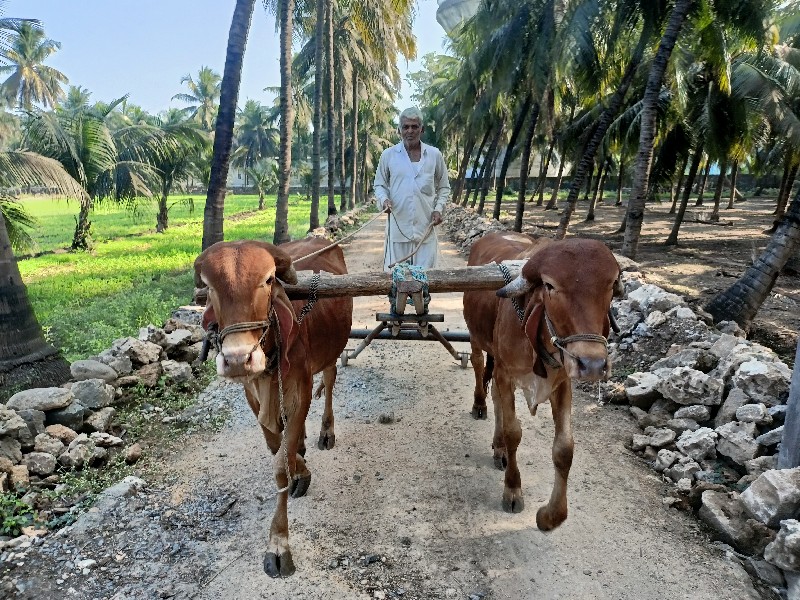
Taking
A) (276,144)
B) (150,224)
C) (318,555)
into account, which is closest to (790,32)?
(318,555)

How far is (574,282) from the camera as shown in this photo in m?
2.62

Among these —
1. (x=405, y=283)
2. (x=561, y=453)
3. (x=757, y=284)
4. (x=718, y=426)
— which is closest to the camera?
(x=561, y=453)

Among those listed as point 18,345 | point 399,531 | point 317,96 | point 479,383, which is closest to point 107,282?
point 18,345

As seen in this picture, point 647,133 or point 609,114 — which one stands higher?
point 609,114

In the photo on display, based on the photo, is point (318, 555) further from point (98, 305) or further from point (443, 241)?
point (443, 241)

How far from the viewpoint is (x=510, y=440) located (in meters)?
3.69

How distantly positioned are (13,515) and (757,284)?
7.54 m

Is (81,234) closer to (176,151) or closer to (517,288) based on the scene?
(176,151)

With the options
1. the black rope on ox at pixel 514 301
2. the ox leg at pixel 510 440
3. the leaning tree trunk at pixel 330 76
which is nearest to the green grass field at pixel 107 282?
the leaning tree trunk at pixel 330 76

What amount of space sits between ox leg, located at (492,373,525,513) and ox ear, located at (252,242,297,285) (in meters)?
1.57

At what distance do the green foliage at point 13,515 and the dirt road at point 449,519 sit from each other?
3.05ft

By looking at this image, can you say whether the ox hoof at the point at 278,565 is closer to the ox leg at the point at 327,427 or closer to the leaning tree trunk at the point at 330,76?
the ox leg at the point at 327,427

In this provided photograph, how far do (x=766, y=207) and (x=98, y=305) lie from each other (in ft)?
115

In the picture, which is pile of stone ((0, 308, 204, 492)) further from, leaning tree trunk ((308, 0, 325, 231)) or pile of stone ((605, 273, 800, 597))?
leaning tree trunk ((308, 0, 325, 231))
